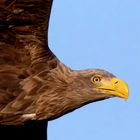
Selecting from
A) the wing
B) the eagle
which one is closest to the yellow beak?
the eagle

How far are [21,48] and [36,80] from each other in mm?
537

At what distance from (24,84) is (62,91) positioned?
0.59 metres

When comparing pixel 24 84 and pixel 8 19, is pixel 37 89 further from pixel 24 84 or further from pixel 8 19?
pixel 8 19

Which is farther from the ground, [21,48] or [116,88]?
[21,48]

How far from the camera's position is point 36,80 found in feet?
51.8

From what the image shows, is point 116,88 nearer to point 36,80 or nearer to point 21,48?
point 36,80

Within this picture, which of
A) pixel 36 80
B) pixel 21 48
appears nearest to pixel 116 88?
pixel 36 80

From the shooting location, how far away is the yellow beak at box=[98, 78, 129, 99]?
15484 millimetres

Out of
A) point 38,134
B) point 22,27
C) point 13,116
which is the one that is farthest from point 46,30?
point 38,134

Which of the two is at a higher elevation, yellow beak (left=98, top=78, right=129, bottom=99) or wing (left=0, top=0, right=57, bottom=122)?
wing (left=0, top=0, right=57, bottom=122)

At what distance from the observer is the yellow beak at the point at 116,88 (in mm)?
15484

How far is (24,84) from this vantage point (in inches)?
620

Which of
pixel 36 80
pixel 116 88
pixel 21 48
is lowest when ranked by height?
pixel 116 88

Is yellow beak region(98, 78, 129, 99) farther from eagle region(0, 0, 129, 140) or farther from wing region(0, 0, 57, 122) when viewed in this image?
wing region(0, 0, 57, 122)
